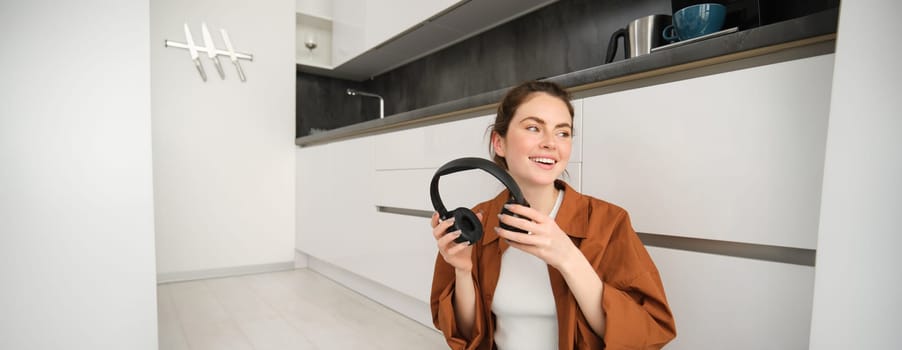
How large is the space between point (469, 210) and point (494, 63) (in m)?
1.67

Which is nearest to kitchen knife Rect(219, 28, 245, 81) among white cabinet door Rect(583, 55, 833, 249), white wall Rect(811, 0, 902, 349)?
white cabinet door Rect(583, 55, 833, 249)

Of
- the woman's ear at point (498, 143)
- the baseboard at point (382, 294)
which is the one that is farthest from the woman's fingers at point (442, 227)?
the baseboard at point (382, 294)

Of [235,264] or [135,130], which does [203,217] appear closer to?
[235,264]

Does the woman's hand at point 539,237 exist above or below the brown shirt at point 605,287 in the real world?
above

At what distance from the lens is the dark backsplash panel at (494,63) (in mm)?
1652

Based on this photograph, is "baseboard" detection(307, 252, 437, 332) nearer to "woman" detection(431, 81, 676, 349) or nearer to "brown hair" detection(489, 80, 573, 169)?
"woman" detection(431, 81, 676, 349)

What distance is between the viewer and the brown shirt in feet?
2.05

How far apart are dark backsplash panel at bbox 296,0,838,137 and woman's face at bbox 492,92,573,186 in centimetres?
84

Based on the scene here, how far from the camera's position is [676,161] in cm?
84

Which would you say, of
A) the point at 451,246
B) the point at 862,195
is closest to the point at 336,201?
the point at 451,246

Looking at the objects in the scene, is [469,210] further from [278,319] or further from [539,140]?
[278,319]

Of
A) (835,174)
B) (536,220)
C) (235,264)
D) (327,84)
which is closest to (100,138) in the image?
(536,220)

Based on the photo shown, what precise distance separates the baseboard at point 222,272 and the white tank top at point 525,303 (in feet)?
7.50

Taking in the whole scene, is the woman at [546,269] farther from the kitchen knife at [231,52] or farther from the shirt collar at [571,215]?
the kitchen knife at [231,52]
